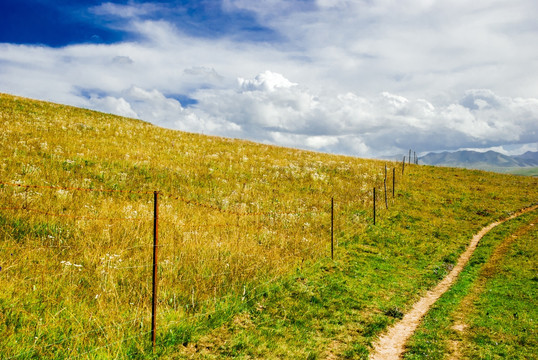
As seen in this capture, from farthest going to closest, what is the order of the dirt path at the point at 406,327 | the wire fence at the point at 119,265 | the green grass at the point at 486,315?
Result: the green grass at the point at 486,315
the dirt path at the point at 406,327
the wire fence at the point at 119,265

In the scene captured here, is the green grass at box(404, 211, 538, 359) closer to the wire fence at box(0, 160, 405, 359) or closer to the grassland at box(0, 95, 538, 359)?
the grassland at box(0, 95, 538, 359)

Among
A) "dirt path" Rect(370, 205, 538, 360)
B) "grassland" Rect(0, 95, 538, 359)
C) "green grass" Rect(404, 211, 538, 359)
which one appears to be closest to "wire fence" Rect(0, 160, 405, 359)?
"grassland" Rect(0, 95, 538, 359)

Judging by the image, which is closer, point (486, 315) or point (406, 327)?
point (406, 327)

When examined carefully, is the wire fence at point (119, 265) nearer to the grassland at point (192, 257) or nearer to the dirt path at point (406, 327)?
the grassland at point (192, 257)

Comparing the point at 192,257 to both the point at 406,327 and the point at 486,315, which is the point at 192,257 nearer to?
the point at 406,327

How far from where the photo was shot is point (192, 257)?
9625 mm

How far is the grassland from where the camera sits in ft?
21.4

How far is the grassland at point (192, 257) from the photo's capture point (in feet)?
21.4

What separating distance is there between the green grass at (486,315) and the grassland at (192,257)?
45.8 inches

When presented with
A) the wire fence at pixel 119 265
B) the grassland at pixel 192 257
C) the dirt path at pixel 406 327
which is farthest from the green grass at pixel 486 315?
the wire fence at pixel 119 265

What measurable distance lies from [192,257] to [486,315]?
9.70 m

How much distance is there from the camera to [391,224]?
22266mm

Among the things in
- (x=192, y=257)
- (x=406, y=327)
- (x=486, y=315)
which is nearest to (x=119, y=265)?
(x=192, y=257)

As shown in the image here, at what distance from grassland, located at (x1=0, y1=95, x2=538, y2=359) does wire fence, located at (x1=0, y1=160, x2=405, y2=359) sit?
0.04 metres
